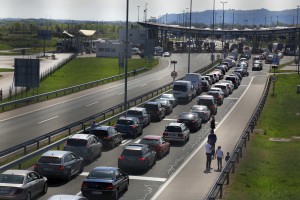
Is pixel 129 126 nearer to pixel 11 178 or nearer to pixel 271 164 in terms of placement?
pixel 271 164

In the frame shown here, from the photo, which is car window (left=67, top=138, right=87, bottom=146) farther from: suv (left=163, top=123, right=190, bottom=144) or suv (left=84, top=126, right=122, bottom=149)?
suv (left=163, top=123, right=190, bottom=144)

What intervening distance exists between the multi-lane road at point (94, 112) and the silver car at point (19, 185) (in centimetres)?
108

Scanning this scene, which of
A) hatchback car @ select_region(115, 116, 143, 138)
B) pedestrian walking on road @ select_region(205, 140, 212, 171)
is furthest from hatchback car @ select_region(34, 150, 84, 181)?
hatchback car @ select_region(115, 116, 143, 138)

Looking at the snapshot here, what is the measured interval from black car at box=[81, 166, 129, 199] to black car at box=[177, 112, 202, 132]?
62.3 feet

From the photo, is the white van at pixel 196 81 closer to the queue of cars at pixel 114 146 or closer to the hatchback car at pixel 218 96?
the hatchback car at pixel 218 96

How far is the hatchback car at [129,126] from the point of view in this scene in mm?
38562

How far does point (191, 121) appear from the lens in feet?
139

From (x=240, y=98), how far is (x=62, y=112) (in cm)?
2118

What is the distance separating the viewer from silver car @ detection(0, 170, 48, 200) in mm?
21266

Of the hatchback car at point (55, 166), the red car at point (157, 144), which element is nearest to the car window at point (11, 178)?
the hatchback car at point (55, 166)

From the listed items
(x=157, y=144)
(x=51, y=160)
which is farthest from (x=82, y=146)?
(x=51, y=160)

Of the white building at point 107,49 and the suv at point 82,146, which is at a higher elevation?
the white building at point 107,49

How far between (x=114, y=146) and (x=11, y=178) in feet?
44.6

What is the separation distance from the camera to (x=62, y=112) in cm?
5041
